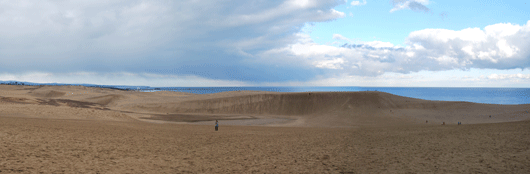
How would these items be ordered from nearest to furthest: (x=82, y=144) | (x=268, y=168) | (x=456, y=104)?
(x=268, y=168) < (x=82, y=144) < (x=456, y=104)

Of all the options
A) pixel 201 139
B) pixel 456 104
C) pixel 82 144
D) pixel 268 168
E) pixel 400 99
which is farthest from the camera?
pixel 400 99

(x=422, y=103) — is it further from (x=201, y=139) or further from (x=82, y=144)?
(x=82, y=144)

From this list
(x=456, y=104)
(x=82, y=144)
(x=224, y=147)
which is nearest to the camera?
(x=82, y=144)

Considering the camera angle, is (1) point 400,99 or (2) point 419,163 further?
(1) point 400,99

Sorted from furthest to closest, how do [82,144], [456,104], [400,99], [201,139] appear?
[400,99]
[456,104]
[201,139]
[82,144]

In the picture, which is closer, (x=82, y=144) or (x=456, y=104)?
(x=82, y=144)

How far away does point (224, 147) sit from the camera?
13.8m

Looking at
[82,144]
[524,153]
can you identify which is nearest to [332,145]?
[524,153]

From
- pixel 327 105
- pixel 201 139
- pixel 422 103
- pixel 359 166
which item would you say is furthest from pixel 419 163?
pixel 422 103

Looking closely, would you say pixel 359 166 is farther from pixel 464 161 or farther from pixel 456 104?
pixel 456 104

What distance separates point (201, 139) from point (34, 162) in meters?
8.20

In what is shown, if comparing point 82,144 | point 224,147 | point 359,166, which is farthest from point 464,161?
point 82,144

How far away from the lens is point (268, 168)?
978 cm

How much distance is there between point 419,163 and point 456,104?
44.3 m
